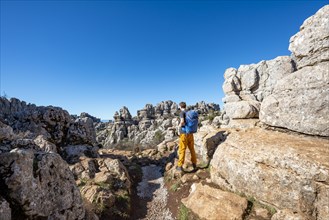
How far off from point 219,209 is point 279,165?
3.27 m

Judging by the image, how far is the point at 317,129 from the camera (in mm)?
8555

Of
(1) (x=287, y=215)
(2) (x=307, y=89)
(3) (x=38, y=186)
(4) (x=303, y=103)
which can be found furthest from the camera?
(2) (x=307, y=89)

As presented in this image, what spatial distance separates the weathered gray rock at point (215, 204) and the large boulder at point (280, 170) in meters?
0.80

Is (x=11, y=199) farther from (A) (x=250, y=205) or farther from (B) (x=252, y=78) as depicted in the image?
(B) (x=252, y=78)

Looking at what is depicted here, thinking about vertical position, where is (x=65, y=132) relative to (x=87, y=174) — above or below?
above

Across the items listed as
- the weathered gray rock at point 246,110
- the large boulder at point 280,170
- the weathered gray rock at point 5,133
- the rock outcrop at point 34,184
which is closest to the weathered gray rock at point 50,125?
the weathered gray rock at point 5,133

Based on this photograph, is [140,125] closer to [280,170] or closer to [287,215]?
[280,170]

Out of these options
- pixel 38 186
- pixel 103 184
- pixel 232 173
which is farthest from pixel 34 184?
pixel 232 173

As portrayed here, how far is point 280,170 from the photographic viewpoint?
756cm

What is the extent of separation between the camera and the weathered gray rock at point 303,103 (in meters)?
8.52

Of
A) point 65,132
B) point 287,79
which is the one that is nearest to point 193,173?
point 287,79

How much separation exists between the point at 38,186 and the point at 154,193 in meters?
7.60

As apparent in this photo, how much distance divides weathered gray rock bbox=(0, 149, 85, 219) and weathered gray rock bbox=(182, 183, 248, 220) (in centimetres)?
505

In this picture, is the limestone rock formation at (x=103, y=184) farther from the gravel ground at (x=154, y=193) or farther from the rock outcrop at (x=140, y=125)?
the rock outcrop at (x=140, y=125)
